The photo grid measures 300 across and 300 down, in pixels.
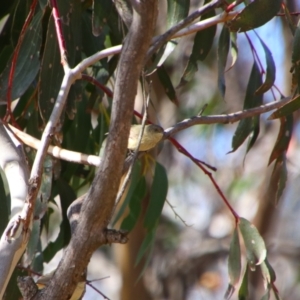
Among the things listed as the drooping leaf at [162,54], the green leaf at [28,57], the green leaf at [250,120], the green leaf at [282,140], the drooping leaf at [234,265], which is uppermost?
the green leaf at [28,57]

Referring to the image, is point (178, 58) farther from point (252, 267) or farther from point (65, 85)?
point (65, 85)

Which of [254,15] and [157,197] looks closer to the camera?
[254,15]

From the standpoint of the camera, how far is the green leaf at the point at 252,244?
148cm

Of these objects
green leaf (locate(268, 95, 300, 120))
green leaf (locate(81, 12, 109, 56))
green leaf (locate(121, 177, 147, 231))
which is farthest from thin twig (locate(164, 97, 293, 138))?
green leaf (locate(121, 177, 147, 231))

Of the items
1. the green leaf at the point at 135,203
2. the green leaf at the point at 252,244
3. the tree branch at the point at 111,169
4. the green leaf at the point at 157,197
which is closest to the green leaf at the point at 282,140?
the green leaf at the point at 252,244

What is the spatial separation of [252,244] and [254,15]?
571 millimetres

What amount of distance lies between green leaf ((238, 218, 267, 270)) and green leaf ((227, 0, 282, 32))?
53cm

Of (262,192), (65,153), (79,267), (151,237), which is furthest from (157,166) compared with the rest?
(262,192)

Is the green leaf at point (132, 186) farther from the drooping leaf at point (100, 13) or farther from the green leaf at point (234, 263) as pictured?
the drooping leaf at point (100, 13)

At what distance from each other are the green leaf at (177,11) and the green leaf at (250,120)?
34 cm

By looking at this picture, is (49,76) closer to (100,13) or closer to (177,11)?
(100,13)

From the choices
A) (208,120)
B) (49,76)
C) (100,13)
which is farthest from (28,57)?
(208,120)

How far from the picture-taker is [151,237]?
1814 millimetres

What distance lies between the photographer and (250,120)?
5.38 ft
